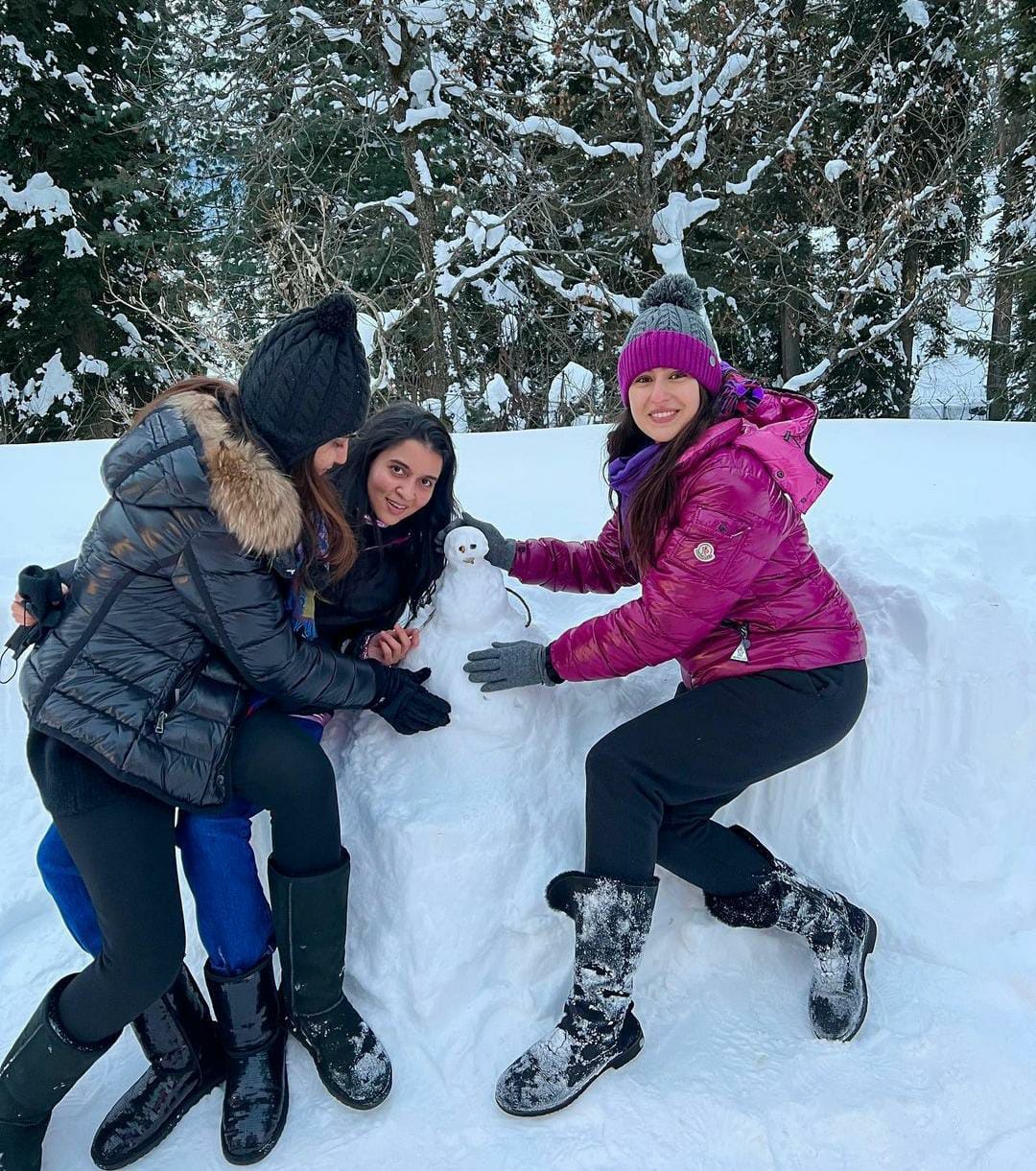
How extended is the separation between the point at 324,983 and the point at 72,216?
1235cm

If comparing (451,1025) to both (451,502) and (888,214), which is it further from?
(888,214)

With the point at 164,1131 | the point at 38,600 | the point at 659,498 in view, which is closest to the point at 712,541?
the point at 659,498

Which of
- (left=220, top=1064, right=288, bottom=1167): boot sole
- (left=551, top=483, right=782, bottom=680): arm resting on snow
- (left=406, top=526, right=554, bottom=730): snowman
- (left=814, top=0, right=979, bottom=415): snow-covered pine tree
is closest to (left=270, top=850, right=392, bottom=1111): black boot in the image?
(left=220, top=1064, right=288, bottom=1167): boot sole

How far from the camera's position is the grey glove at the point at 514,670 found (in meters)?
2.02

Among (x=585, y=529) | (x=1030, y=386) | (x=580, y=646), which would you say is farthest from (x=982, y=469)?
(x=1030, y=386)

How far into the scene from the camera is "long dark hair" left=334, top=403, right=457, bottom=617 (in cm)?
212

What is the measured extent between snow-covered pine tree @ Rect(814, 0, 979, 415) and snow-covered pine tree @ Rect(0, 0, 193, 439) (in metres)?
8.59

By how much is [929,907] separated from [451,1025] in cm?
123

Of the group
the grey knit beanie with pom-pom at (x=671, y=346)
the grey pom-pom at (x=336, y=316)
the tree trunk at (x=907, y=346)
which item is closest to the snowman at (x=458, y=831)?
the grey knit beanie with pom-pom at (x=671, y=346)

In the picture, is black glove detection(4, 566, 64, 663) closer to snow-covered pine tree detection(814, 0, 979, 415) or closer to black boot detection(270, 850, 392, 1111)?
black boot detection(270, 850, 392, 1111)

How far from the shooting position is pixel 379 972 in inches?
73.4

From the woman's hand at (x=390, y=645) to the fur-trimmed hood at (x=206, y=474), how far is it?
57 centimetres

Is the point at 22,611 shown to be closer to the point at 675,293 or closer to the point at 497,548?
the point at 497,548

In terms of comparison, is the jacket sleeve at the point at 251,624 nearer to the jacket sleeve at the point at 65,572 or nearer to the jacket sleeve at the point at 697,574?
the jacket sleeve at the point at 65,572
